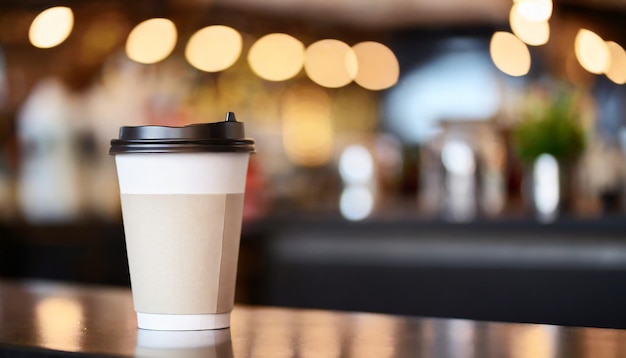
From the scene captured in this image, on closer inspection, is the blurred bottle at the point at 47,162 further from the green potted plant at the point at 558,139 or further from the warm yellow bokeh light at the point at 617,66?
the warm yellow bokeh light at the point at 617,66

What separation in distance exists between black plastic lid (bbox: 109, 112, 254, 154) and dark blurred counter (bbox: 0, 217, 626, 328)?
203cm

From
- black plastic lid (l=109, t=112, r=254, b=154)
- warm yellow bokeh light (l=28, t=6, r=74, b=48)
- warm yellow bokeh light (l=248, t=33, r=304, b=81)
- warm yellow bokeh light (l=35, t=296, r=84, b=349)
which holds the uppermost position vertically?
warm yellow bokeh light (l=248, t=33, r=304, b=81)

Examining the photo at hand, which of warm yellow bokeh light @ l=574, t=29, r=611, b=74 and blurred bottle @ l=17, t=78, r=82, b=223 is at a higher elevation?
warm yellow bokeh light @ l=574, t=29, r=611, b=74

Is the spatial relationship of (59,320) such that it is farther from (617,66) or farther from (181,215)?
(617,66)

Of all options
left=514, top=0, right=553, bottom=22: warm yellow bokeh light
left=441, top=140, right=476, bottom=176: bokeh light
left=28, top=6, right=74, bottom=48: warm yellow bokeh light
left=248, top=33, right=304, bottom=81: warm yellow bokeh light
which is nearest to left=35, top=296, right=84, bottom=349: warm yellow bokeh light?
left=28, top=6, right=74, bottom=48: warm yellow bokeh light

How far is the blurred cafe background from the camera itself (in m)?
3.02

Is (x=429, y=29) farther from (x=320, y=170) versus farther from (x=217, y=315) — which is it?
(x=217, y=315)

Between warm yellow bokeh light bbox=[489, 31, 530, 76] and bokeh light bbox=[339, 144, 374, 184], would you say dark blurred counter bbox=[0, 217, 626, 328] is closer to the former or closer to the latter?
bokeh light bbox=[339, 144, 374, 184]

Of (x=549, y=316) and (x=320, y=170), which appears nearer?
(x=549, y=316)

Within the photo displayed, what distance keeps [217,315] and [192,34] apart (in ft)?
14.2

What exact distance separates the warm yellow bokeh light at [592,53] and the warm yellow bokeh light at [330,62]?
3286mm

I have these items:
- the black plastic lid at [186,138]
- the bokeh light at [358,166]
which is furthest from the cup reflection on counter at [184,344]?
the bokeh light at [358,166]

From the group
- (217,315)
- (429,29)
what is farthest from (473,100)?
(217,315)

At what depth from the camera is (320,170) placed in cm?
714
